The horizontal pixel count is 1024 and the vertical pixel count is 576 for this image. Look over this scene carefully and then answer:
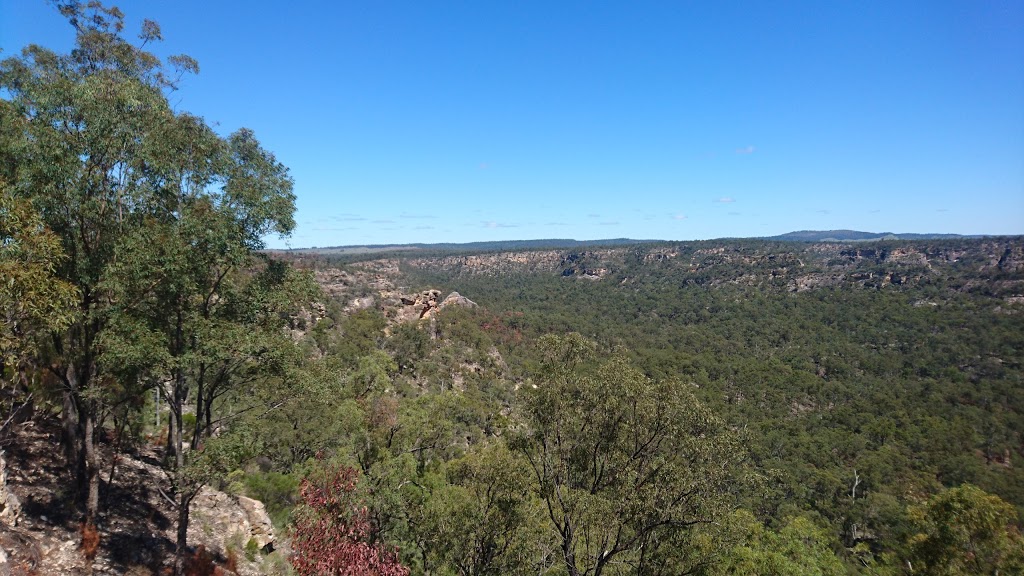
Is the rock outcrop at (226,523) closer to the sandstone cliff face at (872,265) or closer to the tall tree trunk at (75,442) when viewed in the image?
the tall tree trunk at (75,442)

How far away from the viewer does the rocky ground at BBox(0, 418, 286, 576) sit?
905cm

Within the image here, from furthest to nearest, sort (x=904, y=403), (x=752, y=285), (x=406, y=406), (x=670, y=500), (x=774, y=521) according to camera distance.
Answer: (x=752, y=285), (x=904, y=403), (x=774, y=521), (x=406, y=406), (x=670, y=500)

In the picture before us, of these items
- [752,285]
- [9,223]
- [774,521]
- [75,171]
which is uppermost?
[75,171]

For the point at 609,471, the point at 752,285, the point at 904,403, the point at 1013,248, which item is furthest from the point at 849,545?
the point at 1013,248

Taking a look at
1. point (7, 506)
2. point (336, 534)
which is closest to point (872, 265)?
point (336, 534)

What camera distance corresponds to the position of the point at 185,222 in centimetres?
874

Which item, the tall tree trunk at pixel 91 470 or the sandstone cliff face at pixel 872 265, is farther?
the sandstone cliff face at pixel 872 265

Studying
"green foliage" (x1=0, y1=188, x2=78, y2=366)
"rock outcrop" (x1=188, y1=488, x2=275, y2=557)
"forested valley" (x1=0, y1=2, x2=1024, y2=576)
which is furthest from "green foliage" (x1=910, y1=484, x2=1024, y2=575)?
"green foliage" (x1=0, y1=188, x2=78, y2=366)

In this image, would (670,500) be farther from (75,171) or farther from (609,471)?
(75,171)

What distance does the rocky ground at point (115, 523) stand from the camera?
9.05 metres

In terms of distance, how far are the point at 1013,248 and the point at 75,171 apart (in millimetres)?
216276

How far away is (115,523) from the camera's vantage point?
11.6 meters

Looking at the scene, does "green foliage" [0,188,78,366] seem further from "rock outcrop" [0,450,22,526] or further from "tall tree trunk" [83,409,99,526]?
"rock outcrop" [0,450,22,526]

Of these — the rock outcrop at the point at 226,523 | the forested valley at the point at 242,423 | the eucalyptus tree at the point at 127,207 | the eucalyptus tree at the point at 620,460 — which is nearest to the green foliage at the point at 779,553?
the forested valley at the point at 242,423
